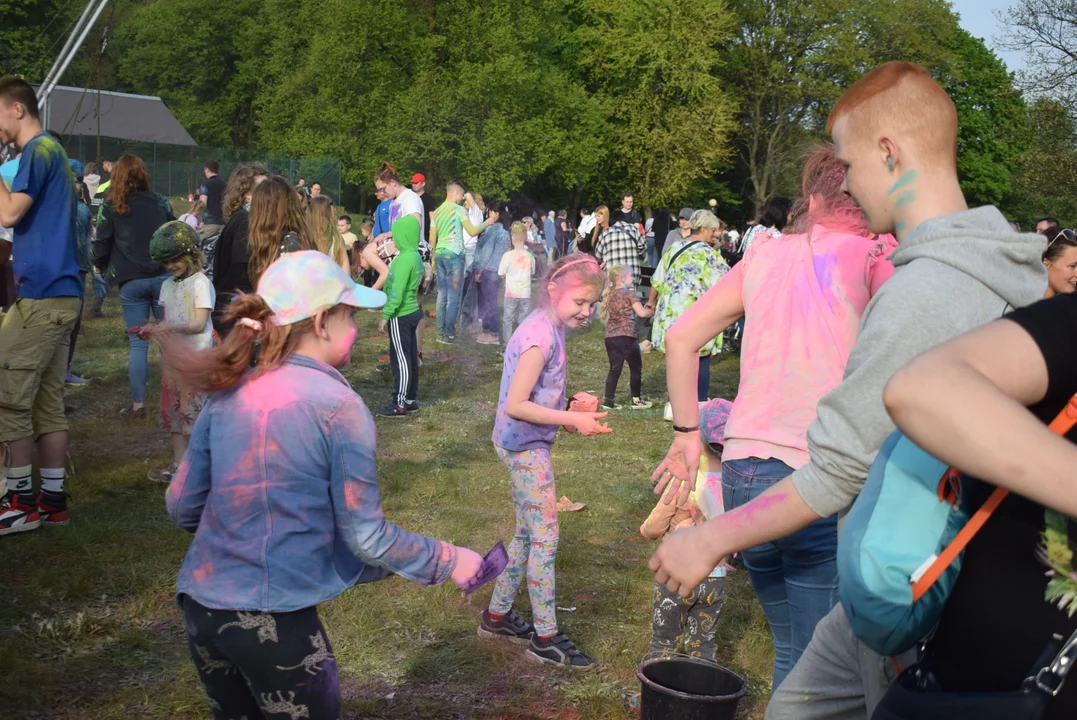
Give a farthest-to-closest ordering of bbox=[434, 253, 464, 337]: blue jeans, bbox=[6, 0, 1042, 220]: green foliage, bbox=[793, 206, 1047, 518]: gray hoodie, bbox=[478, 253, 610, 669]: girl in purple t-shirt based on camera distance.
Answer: bbox=[6, 0, 1042, 220]: green foliage → bbox=[434, 253, 464, 337]: blue jeans → bbox=[478, 253, 610, 669]: girl in purple t-shirt → bbox=[793, 206, 1047, 518]: gray hoodie

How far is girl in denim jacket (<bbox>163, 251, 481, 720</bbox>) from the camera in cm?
277

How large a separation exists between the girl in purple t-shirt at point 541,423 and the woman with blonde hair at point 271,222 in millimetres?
2145

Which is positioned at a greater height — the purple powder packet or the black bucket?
the purple powder packet

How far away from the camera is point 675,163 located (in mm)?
46219

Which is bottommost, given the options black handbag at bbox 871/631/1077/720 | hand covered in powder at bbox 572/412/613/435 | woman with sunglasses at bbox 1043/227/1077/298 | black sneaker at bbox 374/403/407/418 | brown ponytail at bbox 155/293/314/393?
black sneaker at bbox 374/403/407/418

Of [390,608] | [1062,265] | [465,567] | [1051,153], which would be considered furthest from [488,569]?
[1051,153]

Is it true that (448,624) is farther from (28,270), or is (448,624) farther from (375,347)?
(375,347)

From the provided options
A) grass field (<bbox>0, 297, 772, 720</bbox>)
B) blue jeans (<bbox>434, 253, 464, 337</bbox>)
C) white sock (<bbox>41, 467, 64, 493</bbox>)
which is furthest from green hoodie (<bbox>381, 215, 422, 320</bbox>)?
white sock (<bbox>41, 467, 64, 493</bbox>)

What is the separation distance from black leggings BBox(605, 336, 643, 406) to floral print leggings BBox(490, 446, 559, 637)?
6393 millimetres

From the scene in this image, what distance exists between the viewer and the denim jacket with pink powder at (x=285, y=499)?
9.13 ft

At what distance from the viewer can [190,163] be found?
41344 mm

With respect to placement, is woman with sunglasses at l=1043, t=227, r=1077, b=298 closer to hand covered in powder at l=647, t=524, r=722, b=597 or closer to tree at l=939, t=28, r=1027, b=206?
hand covered in powder at l=647, t=524, r=722, b=597

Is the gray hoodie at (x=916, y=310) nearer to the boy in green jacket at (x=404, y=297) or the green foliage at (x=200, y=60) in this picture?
the boy in green jacket at (x=404, y=297)

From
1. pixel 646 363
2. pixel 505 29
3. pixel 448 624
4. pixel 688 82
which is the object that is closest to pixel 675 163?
pixel 688 82
